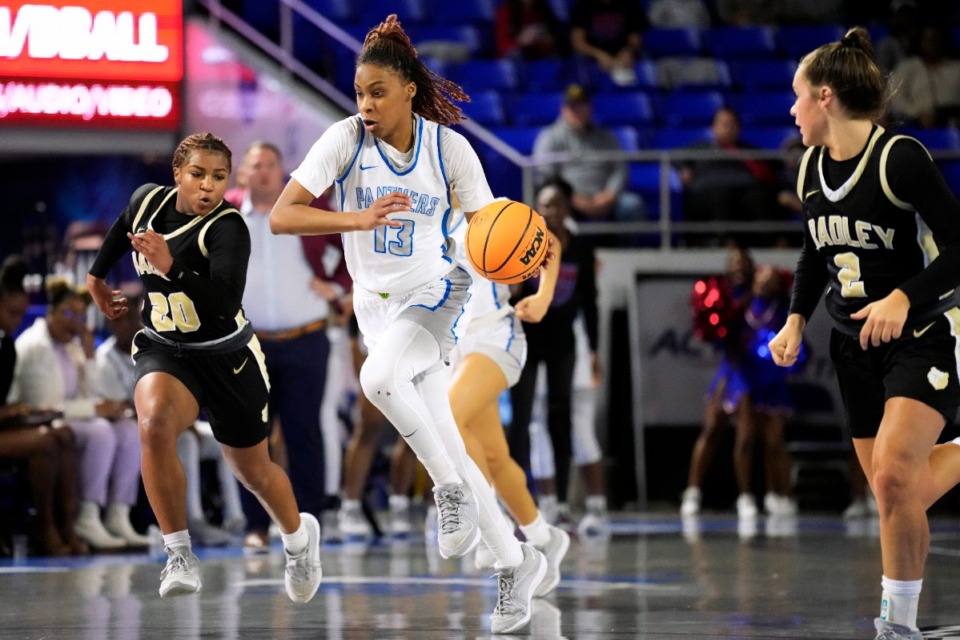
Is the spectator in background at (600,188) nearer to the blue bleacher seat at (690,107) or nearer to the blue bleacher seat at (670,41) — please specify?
the blue bleacher seat at (690,107)

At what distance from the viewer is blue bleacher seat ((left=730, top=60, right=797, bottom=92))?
52.2ft

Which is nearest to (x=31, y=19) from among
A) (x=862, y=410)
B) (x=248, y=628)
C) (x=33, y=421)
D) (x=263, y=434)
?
(x=33, y=421)

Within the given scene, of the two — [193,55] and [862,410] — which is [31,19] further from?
[862,410]

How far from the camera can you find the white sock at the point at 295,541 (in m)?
6.28

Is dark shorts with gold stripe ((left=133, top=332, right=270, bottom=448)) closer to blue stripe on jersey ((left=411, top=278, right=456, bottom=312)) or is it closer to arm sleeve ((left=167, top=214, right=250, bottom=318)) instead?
arm sleeve ((left=167, top=214, right=250, bottom=318))

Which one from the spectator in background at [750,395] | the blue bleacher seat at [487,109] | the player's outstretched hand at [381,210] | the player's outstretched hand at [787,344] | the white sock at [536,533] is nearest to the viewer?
the player's outstretched hand at [381,210]

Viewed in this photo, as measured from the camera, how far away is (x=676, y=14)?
16672mm

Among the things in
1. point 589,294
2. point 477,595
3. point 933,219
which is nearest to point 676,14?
point 589,294

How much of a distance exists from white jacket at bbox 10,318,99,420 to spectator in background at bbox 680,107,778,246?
5.60m

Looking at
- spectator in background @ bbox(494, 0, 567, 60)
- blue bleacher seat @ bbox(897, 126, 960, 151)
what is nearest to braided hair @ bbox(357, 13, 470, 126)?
blue bleacher seat @ bbox(897, 126, 960, 151)

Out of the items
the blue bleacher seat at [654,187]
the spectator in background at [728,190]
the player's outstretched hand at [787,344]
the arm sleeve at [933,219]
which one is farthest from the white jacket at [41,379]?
the arm sleeve at [933,219]

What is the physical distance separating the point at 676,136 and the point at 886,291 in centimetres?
1012

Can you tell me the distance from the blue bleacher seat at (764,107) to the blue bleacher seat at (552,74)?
168 centimetres

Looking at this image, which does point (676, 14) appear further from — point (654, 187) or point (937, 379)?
point (937, 379)
